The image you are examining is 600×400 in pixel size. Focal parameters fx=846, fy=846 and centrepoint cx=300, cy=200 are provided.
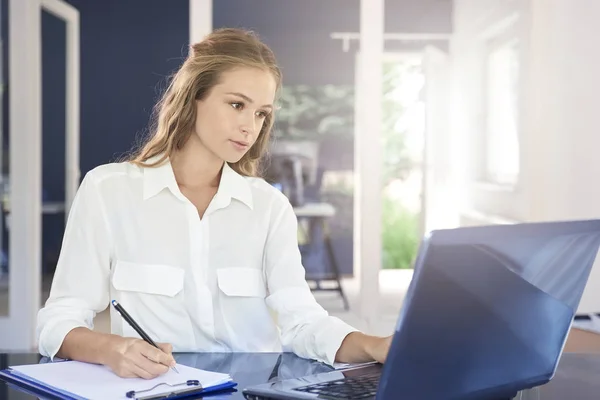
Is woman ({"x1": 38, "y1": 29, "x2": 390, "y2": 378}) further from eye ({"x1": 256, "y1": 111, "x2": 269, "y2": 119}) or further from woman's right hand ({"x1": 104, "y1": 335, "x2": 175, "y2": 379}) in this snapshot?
woman's right hand ({"x1": 104, "y1": 335, "x2": 175, "y2": 379})

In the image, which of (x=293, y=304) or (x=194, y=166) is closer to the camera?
→ (x=293, y=304)

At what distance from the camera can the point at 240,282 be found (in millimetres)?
1723

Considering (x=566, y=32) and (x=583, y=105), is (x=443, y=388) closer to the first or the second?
(x=583, y=105)

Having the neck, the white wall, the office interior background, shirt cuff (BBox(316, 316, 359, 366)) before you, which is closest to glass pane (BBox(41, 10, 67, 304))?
the office interior background

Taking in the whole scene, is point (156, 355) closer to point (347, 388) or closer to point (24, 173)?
point (347, 388)

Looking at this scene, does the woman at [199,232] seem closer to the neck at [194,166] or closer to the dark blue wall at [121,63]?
the neck at [194,166]

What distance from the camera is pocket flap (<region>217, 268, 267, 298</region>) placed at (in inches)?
67.4

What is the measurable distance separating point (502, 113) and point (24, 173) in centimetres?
302

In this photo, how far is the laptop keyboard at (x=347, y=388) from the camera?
3.49 feet

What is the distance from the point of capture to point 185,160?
1806 mm

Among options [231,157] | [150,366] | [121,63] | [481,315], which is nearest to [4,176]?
[121,63]

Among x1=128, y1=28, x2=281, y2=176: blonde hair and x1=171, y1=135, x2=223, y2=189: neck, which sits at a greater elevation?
x1=128, y1=28, x2=281, y2=176: blonde hair

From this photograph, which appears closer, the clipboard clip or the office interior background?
the clipboard clip

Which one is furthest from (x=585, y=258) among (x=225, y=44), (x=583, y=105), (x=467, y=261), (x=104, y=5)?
(x=104, y=5)
